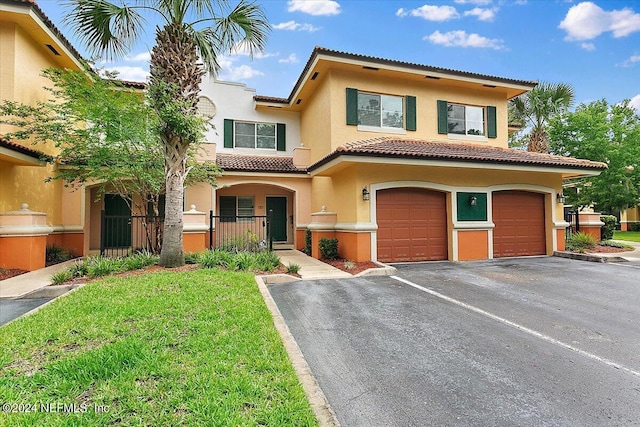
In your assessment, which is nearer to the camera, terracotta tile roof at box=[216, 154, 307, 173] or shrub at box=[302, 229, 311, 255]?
shrub at box=[302, 229, 311, 255]

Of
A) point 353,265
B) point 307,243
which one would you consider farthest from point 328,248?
point 307,243

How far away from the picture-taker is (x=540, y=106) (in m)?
18.4

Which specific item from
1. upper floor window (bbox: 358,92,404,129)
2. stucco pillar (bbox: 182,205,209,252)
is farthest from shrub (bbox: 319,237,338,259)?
upper floor window (bbox: 358,92,404,129)

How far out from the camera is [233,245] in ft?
38.1

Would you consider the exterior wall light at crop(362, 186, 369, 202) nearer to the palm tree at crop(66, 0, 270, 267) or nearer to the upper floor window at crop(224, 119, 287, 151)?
the palm tree at crop(66, 0, 270, 267)

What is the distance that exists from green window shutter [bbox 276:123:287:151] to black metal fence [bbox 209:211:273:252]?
4072 mm

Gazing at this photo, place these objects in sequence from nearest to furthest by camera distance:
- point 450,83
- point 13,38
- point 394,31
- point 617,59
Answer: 1. point 13,38
2. point 450,83
3. point 394,31
4. point 617,59

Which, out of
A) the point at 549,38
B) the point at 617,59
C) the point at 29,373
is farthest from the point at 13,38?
the point at 617,59

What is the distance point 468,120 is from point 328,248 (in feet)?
30.1

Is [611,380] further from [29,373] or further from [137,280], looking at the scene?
[137,280]

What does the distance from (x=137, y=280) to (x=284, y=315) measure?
360cm

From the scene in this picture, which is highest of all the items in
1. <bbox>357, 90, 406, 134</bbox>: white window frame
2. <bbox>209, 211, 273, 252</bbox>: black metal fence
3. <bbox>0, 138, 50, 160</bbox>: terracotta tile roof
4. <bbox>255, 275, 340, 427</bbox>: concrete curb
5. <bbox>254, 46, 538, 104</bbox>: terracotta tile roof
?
<bbox>254, 46, 538, 104</bbox>: terracotta tile roof

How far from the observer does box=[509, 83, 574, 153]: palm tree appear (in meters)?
18.1

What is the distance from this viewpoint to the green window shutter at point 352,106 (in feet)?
40.9
